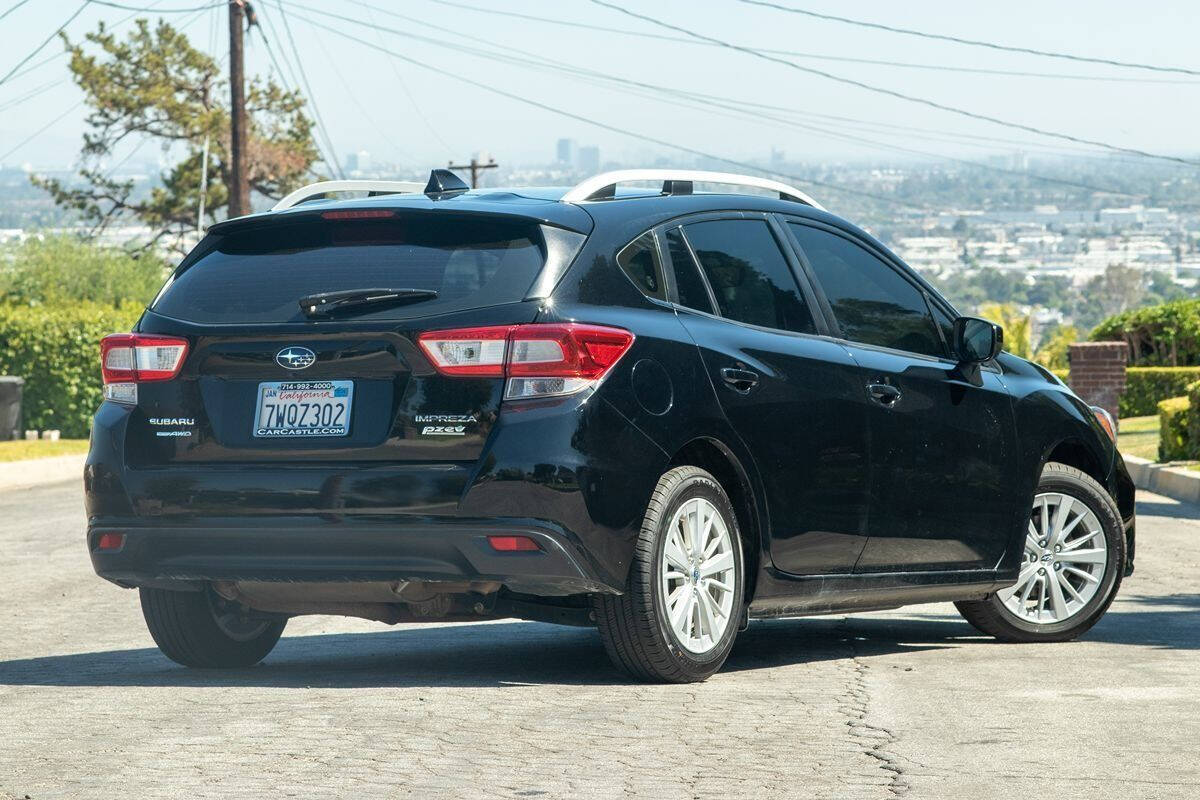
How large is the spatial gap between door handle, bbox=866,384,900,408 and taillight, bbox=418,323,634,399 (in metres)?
1.68

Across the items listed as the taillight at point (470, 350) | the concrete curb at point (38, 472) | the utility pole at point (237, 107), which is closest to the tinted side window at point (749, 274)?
the taillight at point (470, 350)

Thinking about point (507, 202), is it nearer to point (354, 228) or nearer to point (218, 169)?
point (354, 228)

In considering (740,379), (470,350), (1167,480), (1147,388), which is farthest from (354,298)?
(1147,388)

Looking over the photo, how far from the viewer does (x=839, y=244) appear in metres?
7.99

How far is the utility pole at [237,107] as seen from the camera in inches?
1385

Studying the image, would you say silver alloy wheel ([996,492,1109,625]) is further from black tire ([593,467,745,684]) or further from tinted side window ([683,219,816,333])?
black tire ([593,467,745,684])

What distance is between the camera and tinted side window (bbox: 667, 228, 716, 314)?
7078 mm

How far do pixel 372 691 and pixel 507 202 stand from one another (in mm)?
1753

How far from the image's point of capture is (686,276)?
23.4ft

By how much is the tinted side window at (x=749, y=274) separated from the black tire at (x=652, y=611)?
76cm

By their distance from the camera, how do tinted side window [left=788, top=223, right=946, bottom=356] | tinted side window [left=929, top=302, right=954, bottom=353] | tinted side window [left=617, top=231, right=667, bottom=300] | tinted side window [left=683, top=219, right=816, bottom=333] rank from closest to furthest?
tinted side window [left=617, top=231, right=667, bottom=300] → tinted side window [left=683, top=219, right=816, bottom=333] → tinted side window [left=788, top=223, right=946, bottom=356] → tinted side window [left=929, top=302, right=954, bottom=353]

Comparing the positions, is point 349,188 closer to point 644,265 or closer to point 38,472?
point 644,265

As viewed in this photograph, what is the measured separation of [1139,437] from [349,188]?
21.8 meters

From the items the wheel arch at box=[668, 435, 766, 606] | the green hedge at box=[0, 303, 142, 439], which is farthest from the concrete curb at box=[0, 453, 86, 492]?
the wheel arch at box=[668, 435, 766, 606]
